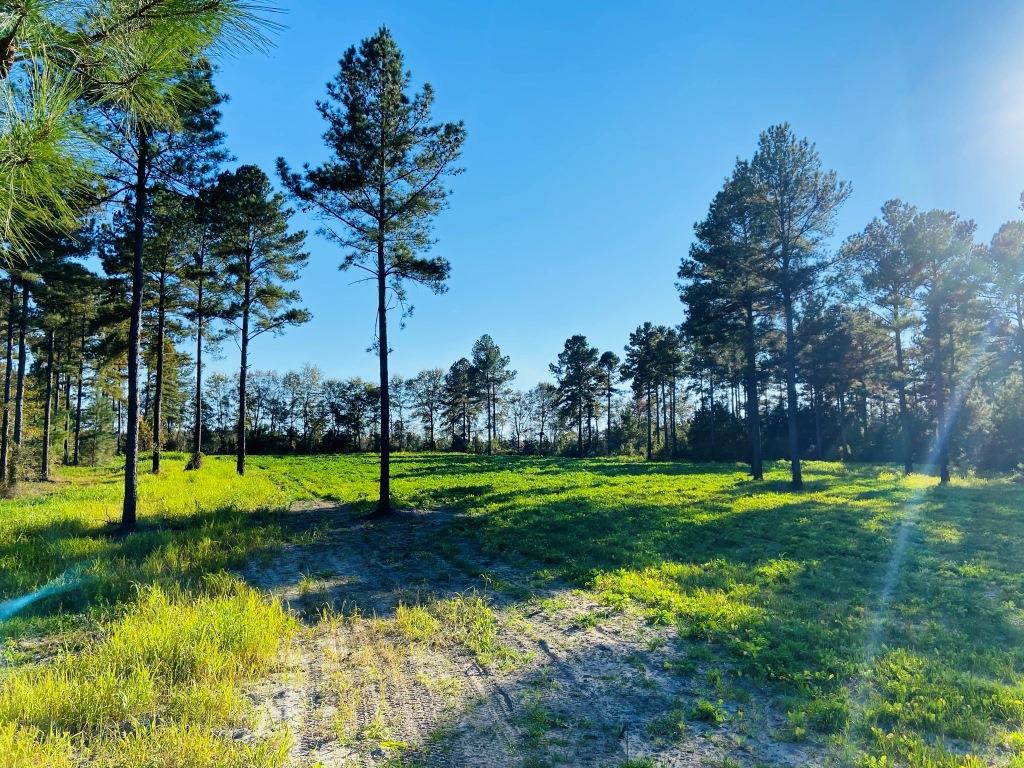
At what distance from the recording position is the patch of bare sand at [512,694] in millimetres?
3293

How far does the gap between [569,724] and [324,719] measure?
1.93 m

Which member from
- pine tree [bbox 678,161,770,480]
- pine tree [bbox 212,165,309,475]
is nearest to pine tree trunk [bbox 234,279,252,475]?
pine tree [bbox 212,165,309,475]

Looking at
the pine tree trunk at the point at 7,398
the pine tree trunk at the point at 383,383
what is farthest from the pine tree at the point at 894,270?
the pine tree trunk at the point at 7,398

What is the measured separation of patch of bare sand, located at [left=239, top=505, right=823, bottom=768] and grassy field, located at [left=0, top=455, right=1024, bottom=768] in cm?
19

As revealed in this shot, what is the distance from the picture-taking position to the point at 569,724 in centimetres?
367

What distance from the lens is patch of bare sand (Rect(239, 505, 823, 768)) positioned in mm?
3293

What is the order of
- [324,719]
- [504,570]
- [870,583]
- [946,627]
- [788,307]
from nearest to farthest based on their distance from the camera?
[324,719]
[946,627]
[870,583]
[504,570]
[788,307]

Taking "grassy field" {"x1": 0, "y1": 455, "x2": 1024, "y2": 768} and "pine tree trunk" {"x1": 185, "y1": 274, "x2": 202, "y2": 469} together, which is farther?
"pine tree trunk" {"x1": 185, "y1": 274, "x2": 202, "y2": 469}

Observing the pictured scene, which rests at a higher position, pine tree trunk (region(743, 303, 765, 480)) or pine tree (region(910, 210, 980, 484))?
pine tree (region(910, 210, 980, 484))

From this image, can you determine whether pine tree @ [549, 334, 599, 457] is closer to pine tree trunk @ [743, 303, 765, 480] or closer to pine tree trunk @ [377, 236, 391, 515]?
pine tree trunk @ [743, 303, 765, 480]

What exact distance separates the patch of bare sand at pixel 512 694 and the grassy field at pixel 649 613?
189 mm

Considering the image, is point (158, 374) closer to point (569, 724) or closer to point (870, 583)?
point (569, 724)

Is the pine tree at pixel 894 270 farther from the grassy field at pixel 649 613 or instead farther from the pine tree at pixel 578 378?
the pine tree at pixel 578 378

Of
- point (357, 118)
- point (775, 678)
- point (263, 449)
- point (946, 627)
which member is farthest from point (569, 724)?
point (263, 449)
